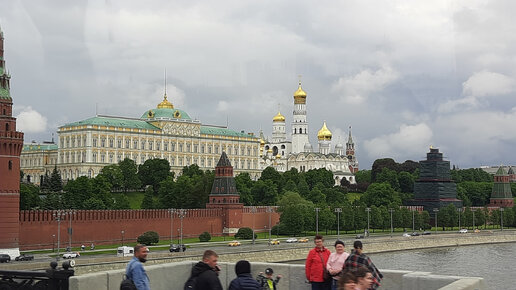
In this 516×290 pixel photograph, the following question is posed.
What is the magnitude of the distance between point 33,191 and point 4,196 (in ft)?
95.7

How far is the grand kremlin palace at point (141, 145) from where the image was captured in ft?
351

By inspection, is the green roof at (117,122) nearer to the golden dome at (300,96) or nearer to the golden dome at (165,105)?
the golden dome at (165,105)

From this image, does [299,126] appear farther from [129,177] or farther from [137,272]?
[137,272]

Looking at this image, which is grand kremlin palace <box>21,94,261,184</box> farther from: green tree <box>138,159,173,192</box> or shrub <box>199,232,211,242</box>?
shrub <box>199,232,211,242</box>

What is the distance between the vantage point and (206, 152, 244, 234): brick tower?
71.8m

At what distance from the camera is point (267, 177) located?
10712 centimetres

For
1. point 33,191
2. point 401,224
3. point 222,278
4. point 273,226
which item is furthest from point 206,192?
point 222,278

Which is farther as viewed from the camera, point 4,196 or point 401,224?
point 401,224

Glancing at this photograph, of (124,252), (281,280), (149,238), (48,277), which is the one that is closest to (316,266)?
(281,280)

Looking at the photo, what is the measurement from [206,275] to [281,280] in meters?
3.65

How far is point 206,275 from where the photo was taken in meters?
9.86

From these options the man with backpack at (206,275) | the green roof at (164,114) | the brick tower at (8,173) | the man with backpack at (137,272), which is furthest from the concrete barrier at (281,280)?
the green roof at (164,114)

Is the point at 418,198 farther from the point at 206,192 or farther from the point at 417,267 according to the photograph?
the point at 417,267

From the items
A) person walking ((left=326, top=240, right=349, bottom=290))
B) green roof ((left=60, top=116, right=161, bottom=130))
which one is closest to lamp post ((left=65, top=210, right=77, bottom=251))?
person walking ((left=326, top=240, right=349, bottom=290))
